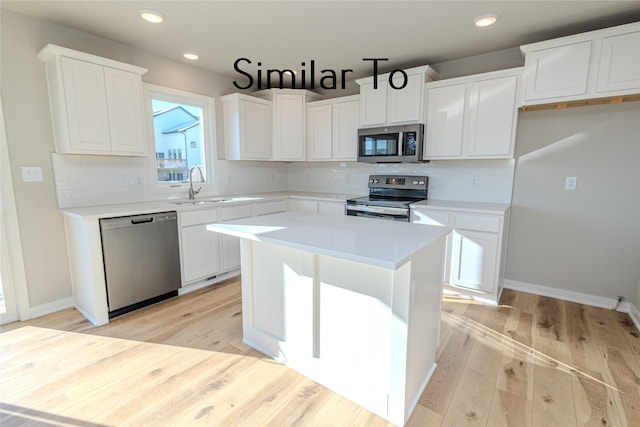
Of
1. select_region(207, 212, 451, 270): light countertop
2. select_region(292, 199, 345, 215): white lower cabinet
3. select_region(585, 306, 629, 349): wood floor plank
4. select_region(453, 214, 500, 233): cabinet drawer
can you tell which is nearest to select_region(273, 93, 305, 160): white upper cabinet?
select_region(292, 199, 345, 215): white lower cabinet

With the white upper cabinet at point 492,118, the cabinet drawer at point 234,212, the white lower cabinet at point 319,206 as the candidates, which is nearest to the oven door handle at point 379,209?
the white lower cabinet at point 319,206

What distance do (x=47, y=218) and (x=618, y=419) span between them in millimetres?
4150

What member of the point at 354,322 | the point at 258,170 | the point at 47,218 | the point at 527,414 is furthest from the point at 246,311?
the point at 258,170

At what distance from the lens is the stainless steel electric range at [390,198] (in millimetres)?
3232

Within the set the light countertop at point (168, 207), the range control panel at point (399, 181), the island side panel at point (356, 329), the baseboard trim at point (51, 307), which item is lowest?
the baseboard trim at point (51, 307)

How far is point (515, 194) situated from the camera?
10.2ft

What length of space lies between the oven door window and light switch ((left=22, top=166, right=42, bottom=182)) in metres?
3.10

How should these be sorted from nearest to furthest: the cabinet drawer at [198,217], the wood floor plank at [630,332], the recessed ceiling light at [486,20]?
the wood floor plank at [630,332], the recessed ceiling light at [486,20], the cabinet drawer at [198,217]

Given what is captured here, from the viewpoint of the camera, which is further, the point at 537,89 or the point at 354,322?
the point at 537,89

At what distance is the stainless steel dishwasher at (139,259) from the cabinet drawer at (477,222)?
2718 millimetres

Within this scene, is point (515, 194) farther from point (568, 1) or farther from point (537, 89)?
point (568, 1)

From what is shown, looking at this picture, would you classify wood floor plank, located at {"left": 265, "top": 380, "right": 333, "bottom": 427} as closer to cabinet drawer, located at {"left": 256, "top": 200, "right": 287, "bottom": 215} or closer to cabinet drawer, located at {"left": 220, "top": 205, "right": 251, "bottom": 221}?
cabinet drawer, located at {"left": 220, "top": 205, "right": 251, "bottom": 221}

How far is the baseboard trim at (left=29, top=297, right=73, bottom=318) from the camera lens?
2592mm

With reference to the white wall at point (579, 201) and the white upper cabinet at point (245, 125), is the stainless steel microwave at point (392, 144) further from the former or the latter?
the white upper cabinet at point (245, 125)
